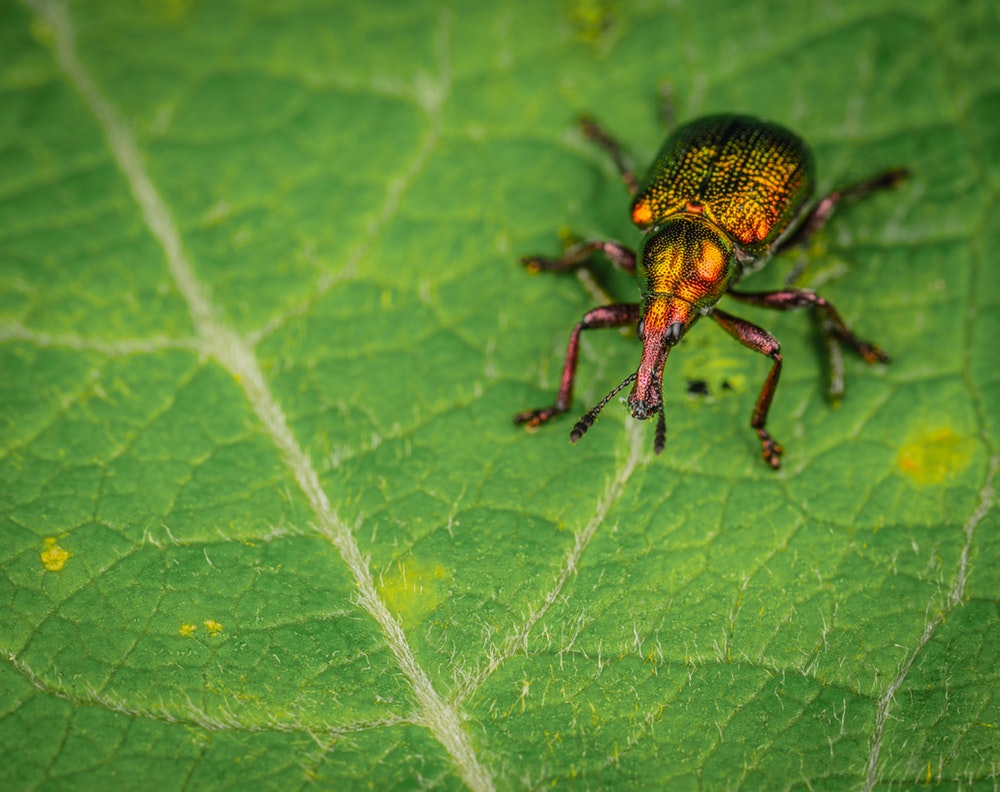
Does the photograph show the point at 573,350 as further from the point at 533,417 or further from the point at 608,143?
the point at 608,143

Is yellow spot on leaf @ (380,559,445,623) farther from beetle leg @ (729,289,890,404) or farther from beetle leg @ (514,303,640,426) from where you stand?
beetle leg @ (729,289,890,404)

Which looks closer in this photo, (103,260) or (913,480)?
(913,480)

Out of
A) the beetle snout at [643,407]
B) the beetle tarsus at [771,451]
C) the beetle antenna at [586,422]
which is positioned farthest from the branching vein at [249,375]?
the beetle tarsus at [771,451]

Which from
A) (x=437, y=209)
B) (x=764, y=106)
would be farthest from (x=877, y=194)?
(x=437, y=209)

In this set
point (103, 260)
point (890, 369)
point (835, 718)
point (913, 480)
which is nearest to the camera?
point (835, 718)

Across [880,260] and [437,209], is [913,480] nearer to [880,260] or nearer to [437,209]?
[880,260]
